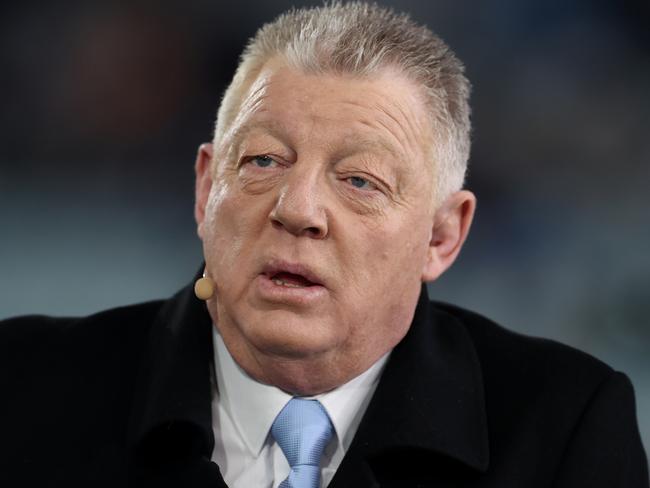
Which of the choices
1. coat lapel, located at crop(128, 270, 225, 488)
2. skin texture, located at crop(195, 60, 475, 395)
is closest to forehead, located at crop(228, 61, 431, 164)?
skin texture, located at crop(195, 60, 475, 395)

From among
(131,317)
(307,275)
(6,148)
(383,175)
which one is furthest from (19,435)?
(6,148)

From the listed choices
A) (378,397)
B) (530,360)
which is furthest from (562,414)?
(378,397)

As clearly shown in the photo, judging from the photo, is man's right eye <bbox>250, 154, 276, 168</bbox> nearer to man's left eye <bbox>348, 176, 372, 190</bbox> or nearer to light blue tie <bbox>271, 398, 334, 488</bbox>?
man's left eye <bbox>348, 176, 372, 190</bbox>

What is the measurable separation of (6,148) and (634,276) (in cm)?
186

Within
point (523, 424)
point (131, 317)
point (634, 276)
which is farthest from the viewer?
point (634, 276)

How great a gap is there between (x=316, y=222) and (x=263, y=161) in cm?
20

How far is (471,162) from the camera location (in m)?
3.35

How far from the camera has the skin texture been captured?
6.68 feet

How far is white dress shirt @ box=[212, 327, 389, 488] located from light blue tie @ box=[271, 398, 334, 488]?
0.05 feet

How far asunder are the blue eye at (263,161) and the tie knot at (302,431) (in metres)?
0.45

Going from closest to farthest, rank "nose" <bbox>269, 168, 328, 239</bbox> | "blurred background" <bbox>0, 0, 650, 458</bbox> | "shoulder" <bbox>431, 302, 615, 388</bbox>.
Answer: "nose" <bbox>269, 168, 328, 239</bbox>, "shoulder" <bbox>431, 302, 615, 388</bbox>, "blurred background" <bbox>0, 0, 650, 458</bbox>

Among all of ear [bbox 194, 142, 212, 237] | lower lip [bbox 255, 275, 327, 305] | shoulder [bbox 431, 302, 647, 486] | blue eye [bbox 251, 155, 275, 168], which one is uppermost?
blue eye [bbox 251, 155, 275, 168]

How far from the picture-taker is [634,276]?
3.29 m

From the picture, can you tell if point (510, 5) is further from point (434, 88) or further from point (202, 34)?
point (434, 88)
